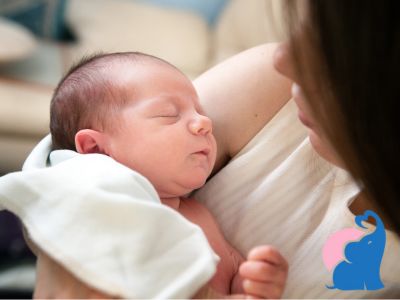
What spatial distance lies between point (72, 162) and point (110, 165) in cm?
5

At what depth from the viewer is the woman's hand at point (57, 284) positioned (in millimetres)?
647

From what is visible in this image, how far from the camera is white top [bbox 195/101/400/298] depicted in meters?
0.77

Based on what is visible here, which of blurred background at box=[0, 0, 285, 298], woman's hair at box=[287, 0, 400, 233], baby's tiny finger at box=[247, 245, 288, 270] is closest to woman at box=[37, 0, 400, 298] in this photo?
woman's hair at box=[287, 0, 400, 233]

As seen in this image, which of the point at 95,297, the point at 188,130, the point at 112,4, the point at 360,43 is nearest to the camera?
the point at 360,43

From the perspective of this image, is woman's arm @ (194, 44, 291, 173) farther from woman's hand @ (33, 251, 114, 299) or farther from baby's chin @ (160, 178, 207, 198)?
woman's hand @ (33, 251, 114, 299)

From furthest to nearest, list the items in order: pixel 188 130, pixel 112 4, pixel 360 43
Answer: pixel 112 4 < pixel 188 130 < pixel 360 43

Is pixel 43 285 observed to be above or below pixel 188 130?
below

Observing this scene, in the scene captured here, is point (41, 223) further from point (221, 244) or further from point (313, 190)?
point (313, 190)

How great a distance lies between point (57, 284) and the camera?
67 cm

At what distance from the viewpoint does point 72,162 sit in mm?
705

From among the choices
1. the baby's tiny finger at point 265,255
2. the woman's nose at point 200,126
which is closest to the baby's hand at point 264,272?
the baby's tiny finger at point 265,255

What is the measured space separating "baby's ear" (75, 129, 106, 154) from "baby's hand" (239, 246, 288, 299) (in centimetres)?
29

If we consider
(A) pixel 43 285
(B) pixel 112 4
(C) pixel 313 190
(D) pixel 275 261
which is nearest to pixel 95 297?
(A) pixel 43 285

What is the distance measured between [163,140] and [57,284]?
223 mm
